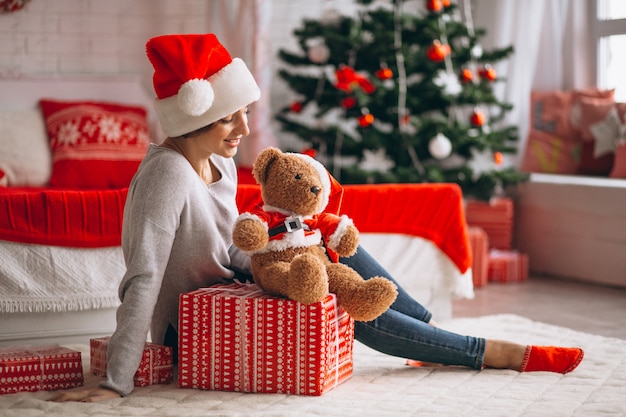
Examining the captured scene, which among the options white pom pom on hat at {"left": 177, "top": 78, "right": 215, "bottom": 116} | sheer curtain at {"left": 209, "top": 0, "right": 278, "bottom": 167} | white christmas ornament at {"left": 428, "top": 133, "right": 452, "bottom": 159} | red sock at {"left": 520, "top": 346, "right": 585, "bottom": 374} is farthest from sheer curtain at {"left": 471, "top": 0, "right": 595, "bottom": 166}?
white pom pom on hat at {"left": 177, "top": 78, "right": 215, "bottom": 116}

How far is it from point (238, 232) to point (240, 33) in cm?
229

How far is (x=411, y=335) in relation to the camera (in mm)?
2457

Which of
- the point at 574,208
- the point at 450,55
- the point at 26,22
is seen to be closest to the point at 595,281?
the point at 574,208

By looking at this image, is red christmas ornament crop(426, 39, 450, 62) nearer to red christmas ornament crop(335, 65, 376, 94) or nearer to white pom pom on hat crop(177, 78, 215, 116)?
red christmas ornament crop(335, 65, 376, 94)

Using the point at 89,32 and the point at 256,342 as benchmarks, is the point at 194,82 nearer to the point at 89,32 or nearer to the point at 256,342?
the point at 256,342

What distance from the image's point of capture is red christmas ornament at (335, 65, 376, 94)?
415 cm

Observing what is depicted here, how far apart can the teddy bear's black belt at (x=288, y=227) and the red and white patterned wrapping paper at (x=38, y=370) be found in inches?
24.9

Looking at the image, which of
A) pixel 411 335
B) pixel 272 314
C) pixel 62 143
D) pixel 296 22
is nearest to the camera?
pixel 272 314

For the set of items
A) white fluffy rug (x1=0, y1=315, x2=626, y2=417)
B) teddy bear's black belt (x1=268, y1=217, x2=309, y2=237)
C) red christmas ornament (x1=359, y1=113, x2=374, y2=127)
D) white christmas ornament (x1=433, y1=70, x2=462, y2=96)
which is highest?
white christmas ornament (x1=433, y1=70, x2=462, y2=96)

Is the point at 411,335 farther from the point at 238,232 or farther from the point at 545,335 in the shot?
the point at 545,335

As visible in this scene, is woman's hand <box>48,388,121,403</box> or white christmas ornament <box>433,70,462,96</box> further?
white christmas ornament <box>433,70,462,96</box>

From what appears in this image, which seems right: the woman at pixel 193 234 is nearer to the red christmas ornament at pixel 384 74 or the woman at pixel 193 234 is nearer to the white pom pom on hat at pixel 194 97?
the white pom pom on hat at pixel 194 97

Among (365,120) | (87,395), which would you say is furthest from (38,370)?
(365,120)

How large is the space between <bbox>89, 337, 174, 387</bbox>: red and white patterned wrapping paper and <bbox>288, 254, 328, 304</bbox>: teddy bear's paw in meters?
0.45
